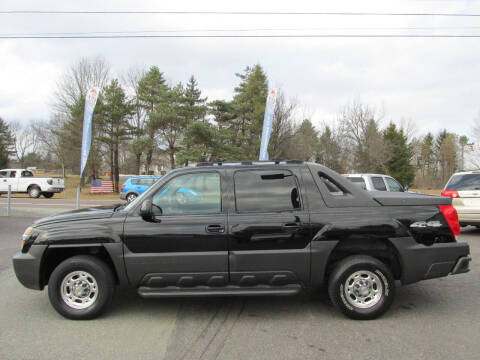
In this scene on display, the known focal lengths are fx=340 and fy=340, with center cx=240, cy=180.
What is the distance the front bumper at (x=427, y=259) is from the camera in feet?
13.1

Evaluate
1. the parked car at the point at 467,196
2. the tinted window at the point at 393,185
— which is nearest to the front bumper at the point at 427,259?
the parked car at the point at 467,196

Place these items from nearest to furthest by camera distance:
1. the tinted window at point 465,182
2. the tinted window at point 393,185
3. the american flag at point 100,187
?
the tinted window at point 465,182 < the tinted window at point 393,185 < the american flag at point 100,187

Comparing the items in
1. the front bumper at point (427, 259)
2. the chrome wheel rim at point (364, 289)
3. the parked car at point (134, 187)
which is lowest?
the chrome wheel rim at point (364, 289)

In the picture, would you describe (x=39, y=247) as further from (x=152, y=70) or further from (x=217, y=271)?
(x=152, y=70)

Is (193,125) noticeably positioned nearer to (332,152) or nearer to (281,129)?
(281,129)

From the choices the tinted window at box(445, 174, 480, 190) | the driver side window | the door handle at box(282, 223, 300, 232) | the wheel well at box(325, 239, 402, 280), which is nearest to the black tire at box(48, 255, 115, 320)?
the driver side window

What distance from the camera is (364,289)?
398cm

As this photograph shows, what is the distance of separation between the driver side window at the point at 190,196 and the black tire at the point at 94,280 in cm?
94

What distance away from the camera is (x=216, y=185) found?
4125 mm

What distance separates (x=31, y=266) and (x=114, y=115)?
30481mm

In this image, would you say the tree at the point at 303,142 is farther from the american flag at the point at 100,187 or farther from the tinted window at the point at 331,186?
the tinted window at the point at 331,186

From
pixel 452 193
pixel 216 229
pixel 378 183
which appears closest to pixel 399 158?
pixel 378 183

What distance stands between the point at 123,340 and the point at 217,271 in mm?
1180

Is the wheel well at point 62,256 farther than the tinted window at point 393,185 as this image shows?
No
